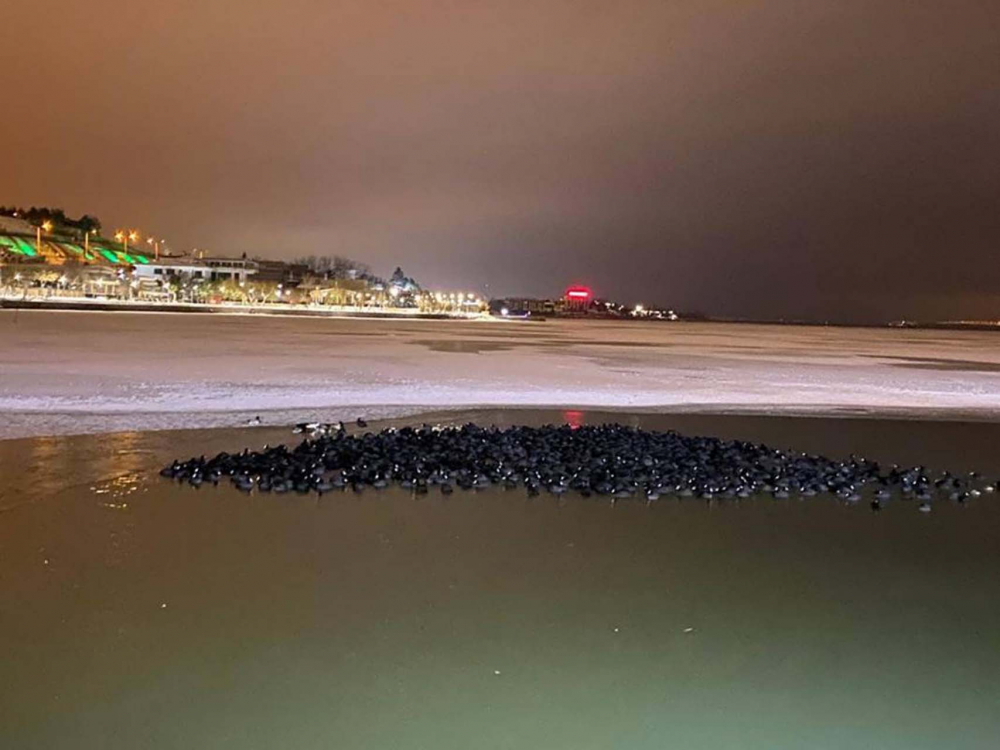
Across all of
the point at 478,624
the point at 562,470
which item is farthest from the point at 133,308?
the point at 478,624

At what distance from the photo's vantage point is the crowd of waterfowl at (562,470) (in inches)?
432

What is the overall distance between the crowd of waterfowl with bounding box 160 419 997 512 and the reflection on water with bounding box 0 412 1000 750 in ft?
2.37

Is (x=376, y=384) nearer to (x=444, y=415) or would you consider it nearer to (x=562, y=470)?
(x=444, y=415)

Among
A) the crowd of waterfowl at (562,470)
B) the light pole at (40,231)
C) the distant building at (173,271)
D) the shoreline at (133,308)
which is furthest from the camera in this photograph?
the light pole at (40,231)

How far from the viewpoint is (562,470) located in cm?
1162

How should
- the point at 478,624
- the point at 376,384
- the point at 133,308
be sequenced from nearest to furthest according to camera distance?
1. the point at 478,624
2. the point at 376,384
3. the point at 133,308

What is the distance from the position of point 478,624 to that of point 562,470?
17.7 ft

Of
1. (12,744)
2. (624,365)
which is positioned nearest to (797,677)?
(12,744)

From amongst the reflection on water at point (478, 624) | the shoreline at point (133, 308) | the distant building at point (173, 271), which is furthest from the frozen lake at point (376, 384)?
the distant building at point (173, 271)

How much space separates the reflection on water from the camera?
4.96 metres

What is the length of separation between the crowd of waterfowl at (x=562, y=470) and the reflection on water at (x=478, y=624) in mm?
723

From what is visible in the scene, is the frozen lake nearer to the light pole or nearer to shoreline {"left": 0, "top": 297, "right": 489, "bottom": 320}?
shoreline {"left": 0, "top": 297, "right": 489, "bottom": 320}

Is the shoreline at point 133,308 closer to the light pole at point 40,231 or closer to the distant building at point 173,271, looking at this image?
the distant building at point 173,271

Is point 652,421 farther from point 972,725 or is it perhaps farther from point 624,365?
point 624,365
